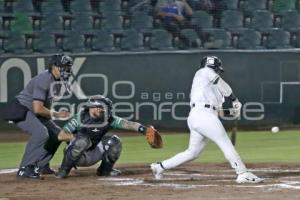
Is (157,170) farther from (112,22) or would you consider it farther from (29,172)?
(112,22)

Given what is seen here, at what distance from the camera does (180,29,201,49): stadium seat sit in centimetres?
1845

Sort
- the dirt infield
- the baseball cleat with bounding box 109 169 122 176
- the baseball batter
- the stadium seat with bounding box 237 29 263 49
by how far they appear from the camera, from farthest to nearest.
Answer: the stadium seat with bounding box 237 29 263 49 → the baseball cleat with bounding box 109 169 122 176 → the baseball batter → the dirt infield

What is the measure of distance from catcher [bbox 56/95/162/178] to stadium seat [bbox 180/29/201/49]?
8.42m

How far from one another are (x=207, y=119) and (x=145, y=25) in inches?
395

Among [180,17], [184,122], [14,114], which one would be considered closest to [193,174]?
[14,114]

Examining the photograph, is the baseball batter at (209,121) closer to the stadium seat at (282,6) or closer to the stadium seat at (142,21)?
the stadium seat at (142,21)

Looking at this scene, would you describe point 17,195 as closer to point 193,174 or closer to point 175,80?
point 193,174

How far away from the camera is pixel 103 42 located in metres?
18.5

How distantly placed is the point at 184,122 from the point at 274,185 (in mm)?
8907

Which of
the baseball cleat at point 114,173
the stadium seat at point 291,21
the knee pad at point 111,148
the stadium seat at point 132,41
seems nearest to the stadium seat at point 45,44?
the stadium seat at point 132,41

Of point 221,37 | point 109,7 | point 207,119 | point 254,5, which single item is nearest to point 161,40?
point 221,37

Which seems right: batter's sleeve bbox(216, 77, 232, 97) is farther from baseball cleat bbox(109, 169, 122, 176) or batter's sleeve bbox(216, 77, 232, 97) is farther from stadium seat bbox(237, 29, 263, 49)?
stadium seat bbox(237, 29, 263, 49)

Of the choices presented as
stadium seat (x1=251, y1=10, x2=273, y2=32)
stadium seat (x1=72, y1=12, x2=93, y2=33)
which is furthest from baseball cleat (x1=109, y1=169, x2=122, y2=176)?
stadium seat (x1=251, y1=10, x2=273, y2=32)

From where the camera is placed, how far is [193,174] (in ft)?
34.4
